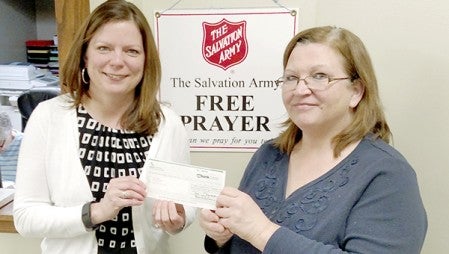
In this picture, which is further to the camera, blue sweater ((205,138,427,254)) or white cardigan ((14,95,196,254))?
white cardigan ((14,95,196,254))

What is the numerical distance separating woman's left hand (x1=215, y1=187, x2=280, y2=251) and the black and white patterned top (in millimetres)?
332

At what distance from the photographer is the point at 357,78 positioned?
1056 millimetres

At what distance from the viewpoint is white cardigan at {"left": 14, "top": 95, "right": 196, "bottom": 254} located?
119cm

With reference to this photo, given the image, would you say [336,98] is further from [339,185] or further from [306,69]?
[339,185]

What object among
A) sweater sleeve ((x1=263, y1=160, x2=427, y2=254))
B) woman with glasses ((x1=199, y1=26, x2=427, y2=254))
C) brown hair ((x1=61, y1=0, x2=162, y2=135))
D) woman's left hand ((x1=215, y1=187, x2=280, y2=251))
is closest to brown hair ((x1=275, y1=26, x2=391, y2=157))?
woman with glasses ((x1=199, y1=26, x2=427, y2=254))

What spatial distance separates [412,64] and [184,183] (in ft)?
3.05

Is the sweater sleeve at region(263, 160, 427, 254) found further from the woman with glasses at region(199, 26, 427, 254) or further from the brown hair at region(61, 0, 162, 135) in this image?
the brown hair at region(61, 0, 162, 135)

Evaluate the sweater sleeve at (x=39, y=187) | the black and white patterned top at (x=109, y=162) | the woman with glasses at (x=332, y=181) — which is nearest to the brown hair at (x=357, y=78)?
the woman with glasses at (x=332, y=181)

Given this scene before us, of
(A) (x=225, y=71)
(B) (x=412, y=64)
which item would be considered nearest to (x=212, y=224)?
(A) (x=225, y=71)

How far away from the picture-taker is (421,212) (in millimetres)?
978

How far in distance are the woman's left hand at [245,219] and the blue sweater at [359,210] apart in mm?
28

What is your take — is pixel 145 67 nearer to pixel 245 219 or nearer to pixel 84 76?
pixel 84 76

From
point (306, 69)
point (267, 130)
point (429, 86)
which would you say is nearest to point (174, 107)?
point (267, 130)

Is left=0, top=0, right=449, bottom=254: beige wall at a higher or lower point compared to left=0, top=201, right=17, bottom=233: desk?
higher
